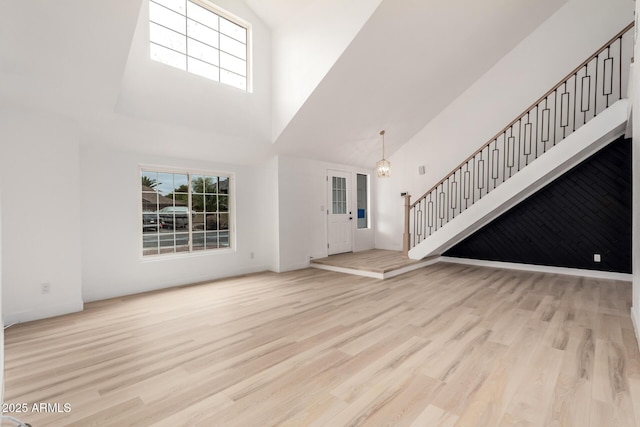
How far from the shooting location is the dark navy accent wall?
502cm

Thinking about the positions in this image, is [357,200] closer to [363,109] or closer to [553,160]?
[363,109]

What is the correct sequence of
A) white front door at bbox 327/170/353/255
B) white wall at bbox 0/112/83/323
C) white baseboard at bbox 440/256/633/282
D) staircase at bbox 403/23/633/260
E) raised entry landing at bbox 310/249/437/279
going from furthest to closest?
white front door at bbox 327/170/353/255, raised entry landing at bbox 310/249/437/279, white baseboard at bbox 440/256/633/282, staircase at bbox 403/23/633/260, white wall at bbox 0/112/83/323

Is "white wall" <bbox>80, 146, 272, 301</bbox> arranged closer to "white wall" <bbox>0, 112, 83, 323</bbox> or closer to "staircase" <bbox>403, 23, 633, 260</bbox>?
"white wall" <bbox>0, 112, 83, 323</bbox>

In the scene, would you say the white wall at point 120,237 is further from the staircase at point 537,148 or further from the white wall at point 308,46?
the staircase at point 537,148

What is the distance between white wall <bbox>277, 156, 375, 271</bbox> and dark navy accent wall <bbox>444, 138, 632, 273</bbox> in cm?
369

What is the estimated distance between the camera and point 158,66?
413 centimetres

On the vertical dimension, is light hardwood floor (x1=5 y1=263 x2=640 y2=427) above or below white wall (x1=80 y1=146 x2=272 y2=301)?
below

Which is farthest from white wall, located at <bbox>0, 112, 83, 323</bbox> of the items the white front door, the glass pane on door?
the glass pane on door

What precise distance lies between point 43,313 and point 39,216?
1.18 m

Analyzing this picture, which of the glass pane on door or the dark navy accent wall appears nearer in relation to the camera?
the dark navy accent wall

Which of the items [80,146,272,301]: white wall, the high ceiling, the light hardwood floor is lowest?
the light hardwood floor

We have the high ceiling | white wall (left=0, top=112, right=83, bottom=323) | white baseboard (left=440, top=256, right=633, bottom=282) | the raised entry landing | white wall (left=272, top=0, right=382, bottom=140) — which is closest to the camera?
the high ceiling

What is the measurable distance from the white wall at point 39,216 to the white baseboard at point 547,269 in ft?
23.0

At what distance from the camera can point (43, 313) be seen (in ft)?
12.0
